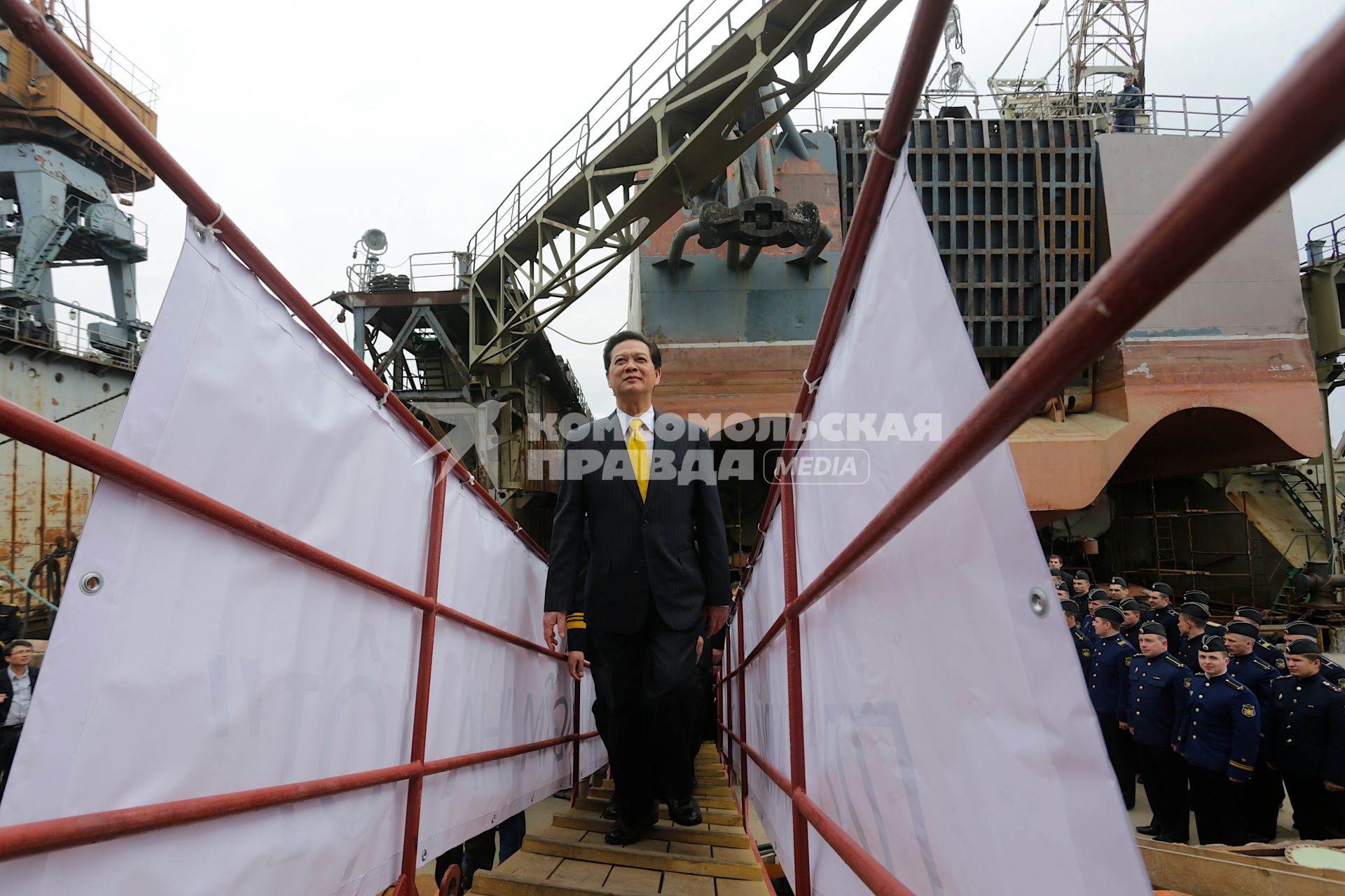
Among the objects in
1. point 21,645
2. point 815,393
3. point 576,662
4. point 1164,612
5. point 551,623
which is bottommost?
point 21,645

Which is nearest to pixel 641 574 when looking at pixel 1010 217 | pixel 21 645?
pixel 21 645

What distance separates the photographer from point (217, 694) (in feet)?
3.69

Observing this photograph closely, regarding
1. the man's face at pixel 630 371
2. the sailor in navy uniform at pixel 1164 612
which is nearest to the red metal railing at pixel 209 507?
the man's face at pixel 630 371

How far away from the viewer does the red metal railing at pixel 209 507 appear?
84 centimetres

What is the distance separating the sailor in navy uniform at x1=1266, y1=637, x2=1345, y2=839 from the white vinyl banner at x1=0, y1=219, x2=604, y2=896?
4937 millimetres

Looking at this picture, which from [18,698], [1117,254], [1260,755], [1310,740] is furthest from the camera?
[1260,755]

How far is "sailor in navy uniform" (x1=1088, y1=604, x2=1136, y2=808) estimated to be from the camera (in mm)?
5625

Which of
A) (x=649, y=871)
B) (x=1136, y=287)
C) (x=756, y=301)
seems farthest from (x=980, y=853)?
(x=756, y=301)

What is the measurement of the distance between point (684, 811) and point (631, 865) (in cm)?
33

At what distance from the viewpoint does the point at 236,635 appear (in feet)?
3.84

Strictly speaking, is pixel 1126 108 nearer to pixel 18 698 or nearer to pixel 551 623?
pixel 551 623

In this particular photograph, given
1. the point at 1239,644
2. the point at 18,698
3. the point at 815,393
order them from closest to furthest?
1. the point at 815,393
2. the point at 18,698
3. the point at 1239,644

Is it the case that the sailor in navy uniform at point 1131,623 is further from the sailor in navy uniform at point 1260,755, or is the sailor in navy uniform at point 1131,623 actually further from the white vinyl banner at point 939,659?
the white vinyl banner at point 939,659

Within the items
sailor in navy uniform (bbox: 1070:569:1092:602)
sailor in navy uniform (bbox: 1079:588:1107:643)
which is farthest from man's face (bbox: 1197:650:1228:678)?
sailor in navy uniform (bbox: 1070:569:1092:602)
